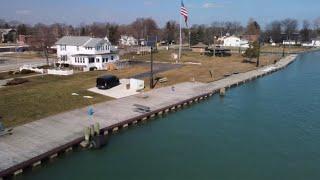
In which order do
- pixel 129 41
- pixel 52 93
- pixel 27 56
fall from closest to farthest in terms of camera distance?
pixel 52 93 → pixel 27 56 → pixel 129 41

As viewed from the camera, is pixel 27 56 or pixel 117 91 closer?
pixel 117 91

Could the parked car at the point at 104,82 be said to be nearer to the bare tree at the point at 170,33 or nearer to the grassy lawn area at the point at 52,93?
the grassy lawn area at the point at 52,93

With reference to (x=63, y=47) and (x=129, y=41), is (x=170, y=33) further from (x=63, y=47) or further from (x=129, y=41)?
(x=63, y=47)

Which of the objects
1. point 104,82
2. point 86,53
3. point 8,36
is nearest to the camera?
point 104,82

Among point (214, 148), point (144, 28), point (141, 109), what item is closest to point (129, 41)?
point (144, 28)

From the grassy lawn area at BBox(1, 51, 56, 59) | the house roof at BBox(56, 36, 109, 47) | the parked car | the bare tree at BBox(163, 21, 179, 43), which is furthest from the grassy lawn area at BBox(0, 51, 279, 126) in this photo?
the bare tree at BBox(163, 21, 179, 43)

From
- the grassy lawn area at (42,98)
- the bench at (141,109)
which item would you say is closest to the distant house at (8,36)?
the grassy lawn area at (42,98)

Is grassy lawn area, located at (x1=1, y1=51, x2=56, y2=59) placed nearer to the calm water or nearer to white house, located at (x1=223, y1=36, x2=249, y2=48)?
the calm water
